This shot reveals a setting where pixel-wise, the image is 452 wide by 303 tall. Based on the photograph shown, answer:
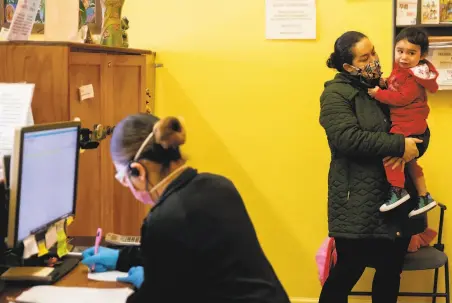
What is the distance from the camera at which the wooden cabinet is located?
8.25 ft

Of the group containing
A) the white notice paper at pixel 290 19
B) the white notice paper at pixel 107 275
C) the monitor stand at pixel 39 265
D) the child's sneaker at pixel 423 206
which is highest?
the white notice paper at pixel 290 19

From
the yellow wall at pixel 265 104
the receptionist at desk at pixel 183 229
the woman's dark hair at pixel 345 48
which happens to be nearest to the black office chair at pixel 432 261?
the yellow wall at pixel 265 104

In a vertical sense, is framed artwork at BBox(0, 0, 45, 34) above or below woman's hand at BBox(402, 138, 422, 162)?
above

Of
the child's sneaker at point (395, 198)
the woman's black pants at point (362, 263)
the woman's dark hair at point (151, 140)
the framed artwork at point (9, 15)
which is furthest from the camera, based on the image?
the framed artwork at point (9, 15)

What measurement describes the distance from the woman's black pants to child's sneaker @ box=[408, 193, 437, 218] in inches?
5.2

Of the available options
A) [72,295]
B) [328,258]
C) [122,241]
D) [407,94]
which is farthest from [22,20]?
[328,258]

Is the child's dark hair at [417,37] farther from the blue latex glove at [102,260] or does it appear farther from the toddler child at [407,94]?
the blue latex glove at [102,260]

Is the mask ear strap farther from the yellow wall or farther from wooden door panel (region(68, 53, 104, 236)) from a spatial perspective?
the yellow wall

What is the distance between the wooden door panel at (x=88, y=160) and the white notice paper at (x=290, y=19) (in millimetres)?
1104

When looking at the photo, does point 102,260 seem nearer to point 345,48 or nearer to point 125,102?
point 125,102

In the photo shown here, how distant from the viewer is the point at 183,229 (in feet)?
5.51

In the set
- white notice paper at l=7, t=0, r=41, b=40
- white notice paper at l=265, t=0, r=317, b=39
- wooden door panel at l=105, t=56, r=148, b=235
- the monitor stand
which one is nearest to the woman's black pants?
wooden door panel at l=105, t=56, r=148, b=235

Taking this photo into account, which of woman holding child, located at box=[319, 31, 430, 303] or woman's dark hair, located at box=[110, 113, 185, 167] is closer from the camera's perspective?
woman's dark hair, located at box=[110, 113, 185, 167]

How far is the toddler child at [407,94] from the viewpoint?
290 cm
